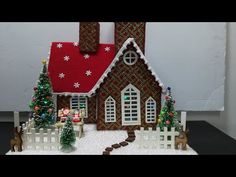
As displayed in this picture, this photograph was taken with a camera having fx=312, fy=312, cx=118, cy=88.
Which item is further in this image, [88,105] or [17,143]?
[88,105]

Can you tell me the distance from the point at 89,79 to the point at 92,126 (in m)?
0.69

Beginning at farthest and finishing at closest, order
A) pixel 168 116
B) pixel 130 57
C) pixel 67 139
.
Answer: pixel 130 57, pixel 168 116, pixel 67 139

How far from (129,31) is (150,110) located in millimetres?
1165

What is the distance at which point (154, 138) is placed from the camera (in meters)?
3.61

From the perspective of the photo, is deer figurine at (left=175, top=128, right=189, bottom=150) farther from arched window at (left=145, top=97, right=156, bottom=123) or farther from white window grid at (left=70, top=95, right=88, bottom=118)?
white window grid at (left=70, top=95, right=88, bottom=118)

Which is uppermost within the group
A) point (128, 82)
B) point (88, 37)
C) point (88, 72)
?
point (88, 37)

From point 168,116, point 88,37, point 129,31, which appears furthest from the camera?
point 88,37

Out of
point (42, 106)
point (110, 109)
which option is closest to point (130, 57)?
point (110, 109)

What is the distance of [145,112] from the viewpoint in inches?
172

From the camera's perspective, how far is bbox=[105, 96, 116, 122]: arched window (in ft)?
14.3

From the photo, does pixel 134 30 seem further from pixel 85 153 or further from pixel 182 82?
pixel 85 153

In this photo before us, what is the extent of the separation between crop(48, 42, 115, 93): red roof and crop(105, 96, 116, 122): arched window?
407 mm

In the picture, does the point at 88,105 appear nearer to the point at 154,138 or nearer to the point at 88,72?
the point at 88,72

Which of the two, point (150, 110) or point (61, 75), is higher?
point (61, 75)
